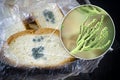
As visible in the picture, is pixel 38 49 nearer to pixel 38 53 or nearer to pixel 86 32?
pixel 38 53

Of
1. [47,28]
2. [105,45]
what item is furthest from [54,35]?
[105,45]

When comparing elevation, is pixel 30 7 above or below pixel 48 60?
above

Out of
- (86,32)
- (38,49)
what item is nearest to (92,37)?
(86,32)

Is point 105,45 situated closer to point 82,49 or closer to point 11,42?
point 82,49

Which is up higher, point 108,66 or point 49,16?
point 49,16

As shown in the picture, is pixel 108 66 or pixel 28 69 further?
pixel 108 66

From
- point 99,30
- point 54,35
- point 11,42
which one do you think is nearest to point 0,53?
point 11,42
